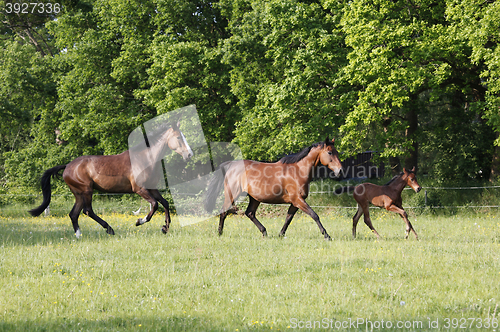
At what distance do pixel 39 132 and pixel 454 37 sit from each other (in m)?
24.3

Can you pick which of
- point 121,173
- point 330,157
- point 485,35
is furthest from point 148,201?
point 485,35

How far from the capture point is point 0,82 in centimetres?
2567

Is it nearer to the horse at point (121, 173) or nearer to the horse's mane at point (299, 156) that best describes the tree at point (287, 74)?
the horse's mane at point (299, 156)

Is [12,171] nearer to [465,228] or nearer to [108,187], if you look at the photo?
[108,187]

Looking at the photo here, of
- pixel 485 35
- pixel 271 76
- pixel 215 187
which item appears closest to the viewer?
pixel 215 187

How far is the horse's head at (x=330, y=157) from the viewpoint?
404 inches

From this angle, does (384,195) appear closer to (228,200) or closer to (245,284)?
(228,200)

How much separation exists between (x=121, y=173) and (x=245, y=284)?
Result: 6.14 meters

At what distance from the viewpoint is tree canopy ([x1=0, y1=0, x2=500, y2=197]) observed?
1688 cm

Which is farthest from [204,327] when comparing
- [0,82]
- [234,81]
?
[0,82]

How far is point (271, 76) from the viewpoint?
22.4 metres

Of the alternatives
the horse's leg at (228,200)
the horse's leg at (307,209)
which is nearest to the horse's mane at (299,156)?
the horse's leg at (307,209)

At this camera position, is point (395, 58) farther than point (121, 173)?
Yes

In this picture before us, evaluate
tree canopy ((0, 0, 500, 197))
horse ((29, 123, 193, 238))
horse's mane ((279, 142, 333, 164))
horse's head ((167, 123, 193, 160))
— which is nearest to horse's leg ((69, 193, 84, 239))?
horse ((29, 123, 193, 238))
